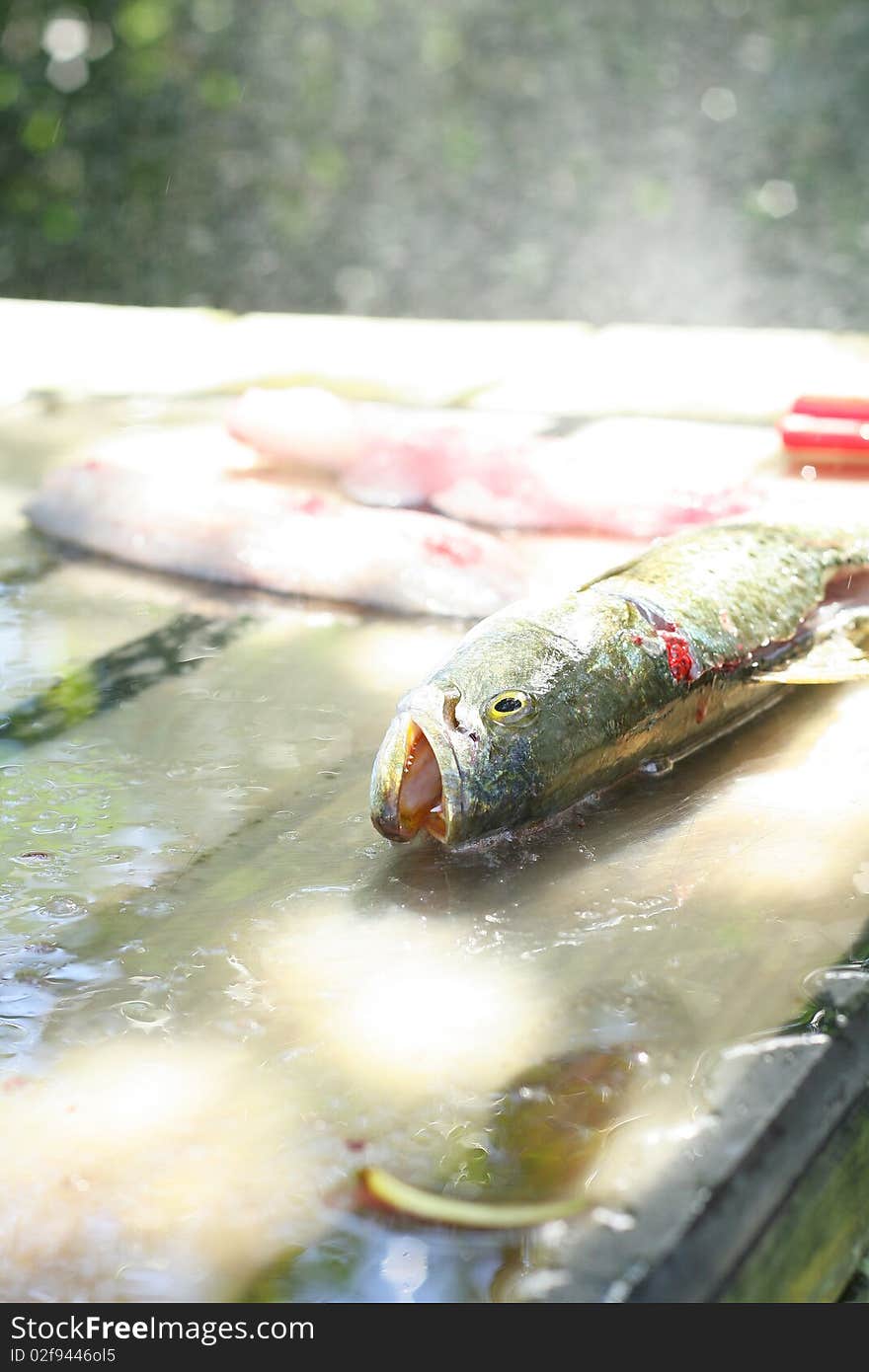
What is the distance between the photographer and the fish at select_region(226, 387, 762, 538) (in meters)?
4.21

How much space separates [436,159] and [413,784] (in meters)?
10.4

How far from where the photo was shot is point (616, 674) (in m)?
2.74

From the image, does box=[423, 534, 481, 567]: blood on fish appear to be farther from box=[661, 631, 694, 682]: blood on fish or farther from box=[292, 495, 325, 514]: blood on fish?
box=[661, 631, 694, 682]: blood on fish

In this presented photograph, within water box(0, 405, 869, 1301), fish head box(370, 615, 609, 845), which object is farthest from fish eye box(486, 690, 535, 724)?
water box(0, 405, 869, 1301)

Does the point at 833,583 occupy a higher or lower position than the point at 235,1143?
higher

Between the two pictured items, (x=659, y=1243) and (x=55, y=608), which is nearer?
(x=659, y=1243)

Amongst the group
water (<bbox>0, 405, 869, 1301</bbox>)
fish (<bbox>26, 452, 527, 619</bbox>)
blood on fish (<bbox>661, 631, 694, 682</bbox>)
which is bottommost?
water (<bbox>0, 405, 869, 1301</bbox>)

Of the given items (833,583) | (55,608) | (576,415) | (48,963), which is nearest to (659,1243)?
(48,963)

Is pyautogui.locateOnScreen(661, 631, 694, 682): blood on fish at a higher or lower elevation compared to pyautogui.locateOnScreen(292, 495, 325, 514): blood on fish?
higher

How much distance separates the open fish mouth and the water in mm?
74

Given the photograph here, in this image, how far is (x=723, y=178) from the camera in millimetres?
11586

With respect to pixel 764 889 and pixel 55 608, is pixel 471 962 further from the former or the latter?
pixel 55 608

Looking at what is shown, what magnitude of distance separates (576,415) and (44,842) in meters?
3.04

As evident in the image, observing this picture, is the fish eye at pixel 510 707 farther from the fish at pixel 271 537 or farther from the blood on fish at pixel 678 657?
the fish at pixel 271 537
